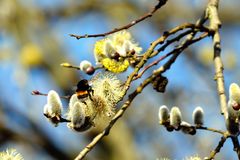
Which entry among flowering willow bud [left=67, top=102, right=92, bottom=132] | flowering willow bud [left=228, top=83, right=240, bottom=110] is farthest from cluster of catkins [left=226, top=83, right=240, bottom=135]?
flowering willow bud [left=67, top=102, right=92, bottom=132]

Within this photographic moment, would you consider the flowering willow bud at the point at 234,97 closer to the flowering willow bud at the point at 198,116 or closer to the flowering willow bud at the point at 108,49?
the flowering willow bud at the point at 198,116

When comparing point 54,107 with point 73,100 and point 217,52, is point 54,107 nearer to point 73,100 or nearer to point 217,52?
point 73,100

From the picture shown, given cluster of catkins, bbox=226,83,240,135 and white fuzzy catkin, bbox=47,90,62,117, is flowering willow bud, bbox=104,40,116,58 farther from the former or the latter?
cluster of catkins, bbox=226,83,240,135

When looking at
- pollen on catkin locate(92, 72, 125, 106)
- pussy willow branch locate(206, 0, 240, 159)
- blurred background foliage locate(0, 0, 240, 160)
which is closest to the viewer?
pussy willow branch locate(206, 0, 240, 159)

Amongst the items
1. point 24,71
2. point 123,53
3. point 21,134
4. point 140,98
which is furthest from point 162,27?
point 123,53

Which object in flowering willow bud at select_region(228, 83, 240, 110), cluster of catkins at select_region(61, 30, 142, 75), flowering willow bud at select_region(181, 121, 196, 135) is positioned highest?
cluster of catkins at select_region(61, 30, 142, 75)

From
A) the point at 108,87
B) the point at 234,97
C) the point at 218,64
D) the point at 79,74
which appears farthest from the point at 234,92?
the point at 79,74

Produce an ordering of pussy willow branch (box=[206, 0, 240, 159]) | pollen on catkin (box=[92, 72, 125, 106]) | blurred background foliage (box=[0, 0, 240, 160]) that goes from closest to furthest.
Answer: pussy willow branch (box=[206, 0, 240, 159])
pollen on catkin (box=[92, 72, 125, 106])
blurred background foliage (box=[0, 0, 240, 160])
